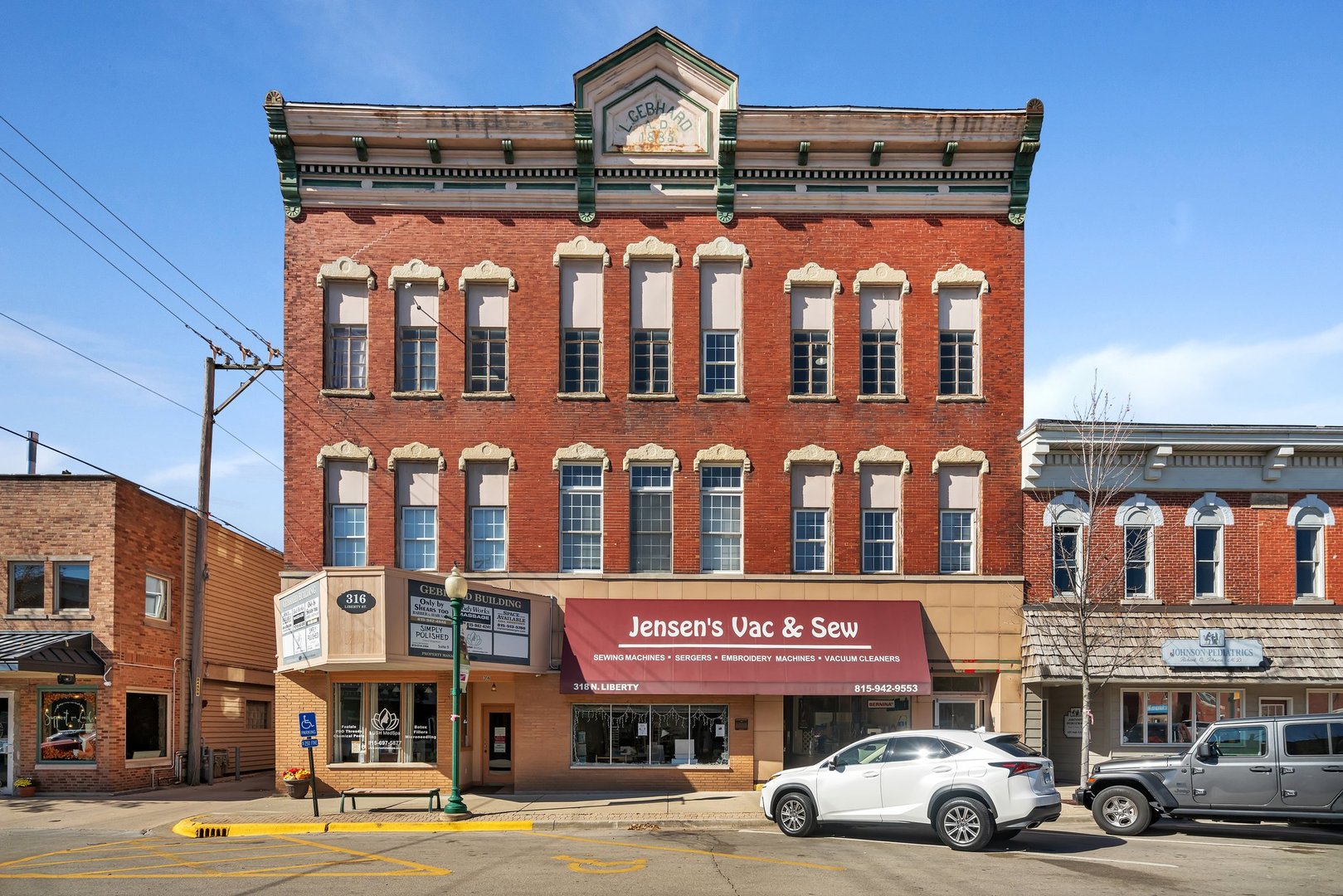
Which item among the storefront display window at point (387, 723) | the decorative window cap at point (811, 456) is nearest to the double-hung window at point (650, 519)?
the decorative window cap at point (811, 456)

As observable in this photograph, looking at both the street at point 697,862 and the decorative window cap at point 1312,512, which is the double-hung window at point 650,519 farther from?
the decorative window cap at point 1312,512

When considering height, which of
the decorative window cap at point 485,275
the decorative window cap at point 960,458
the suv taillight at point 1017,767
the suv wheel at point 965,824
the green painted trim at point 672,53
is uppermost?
the green painted trim at point 672,53

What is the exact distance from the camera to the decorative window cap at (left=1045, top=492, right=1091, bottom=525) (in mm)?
24703

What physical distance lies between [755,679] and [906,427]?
655 centimetres

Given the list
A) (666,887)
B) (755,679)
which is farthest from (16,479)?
(666,887)

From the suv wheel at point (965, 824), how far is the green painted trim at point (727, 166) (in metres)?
14.2

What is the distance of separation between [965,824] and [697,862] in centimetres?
390

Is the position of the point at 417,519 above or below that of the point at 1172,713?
above

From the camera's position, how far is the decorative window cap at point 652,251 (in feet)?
82.7

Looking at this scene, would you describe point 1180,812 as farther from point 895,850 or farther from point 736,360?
point 736,360

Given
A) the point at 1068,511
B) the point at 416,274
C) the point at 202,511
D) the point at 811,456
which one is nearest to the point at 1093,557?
the point at 1068,511

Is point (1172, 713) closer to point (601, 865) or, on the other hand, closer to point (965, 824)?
point (965, 824)

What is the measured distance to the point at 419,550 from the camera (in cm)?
2495

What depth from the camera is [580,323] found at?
2531 cm
